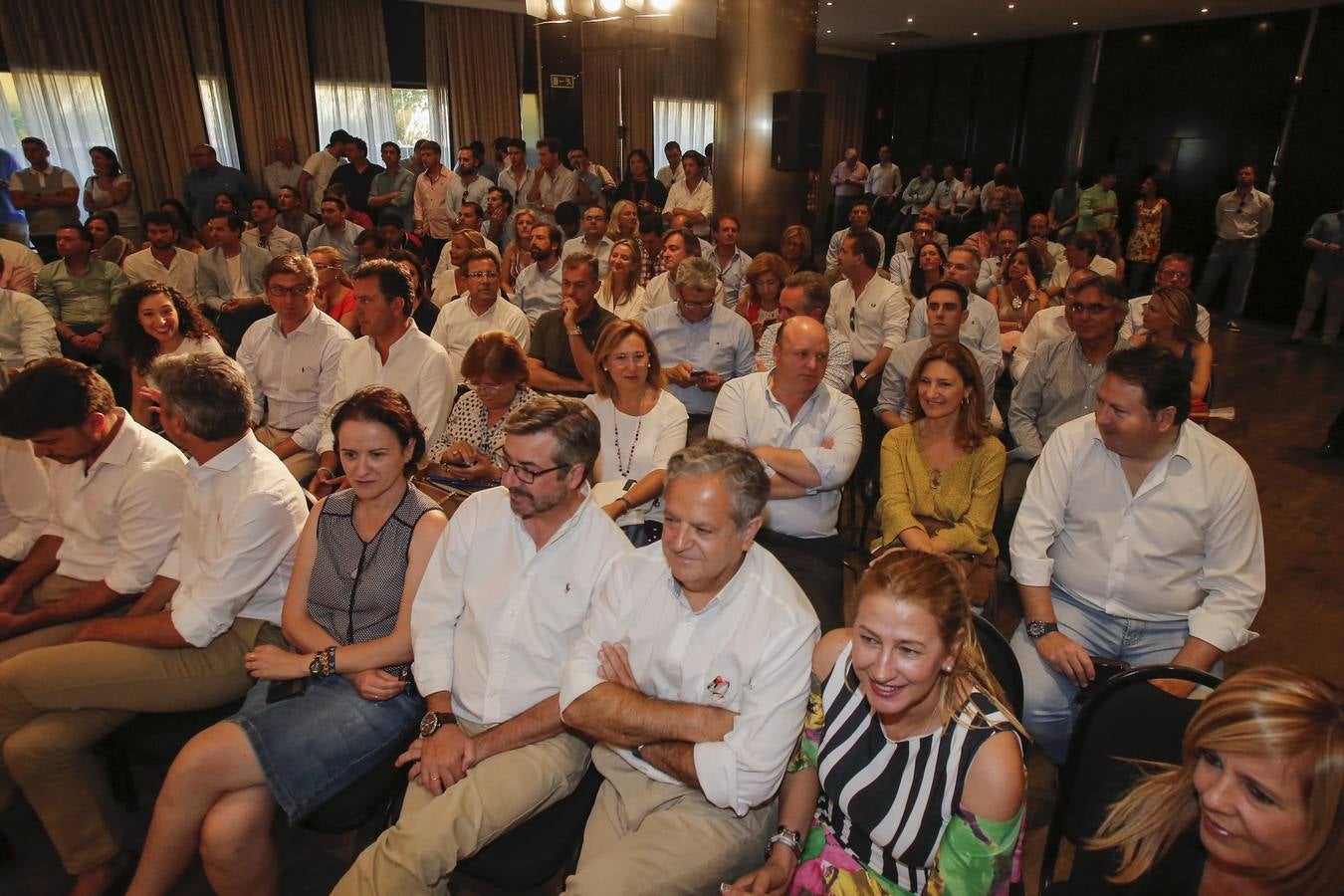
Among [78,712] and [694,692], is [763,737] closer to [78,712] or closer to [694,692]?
[694,692]

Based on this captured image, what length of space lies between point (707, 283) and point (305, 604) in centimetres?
265

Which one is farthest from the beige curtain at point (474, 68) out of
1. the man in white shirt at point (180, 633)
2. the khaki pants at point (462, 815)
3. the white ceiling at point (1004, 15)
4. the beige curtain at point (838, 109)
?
the khaki pants at point (462, 815)

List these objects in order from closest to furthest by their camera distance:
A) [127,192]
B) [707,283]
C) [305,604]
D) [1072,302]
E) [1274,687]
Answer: [1274,687] → [305,604] → [1072,302] → [707,283] → [127,192]

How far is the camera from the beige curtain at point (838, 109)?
16312 mm

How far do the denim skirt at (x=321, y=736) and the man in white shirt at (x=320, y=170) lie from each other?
29.8 feet

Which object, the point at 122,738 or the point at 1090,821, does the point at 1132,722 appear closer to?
the point at 1090,821

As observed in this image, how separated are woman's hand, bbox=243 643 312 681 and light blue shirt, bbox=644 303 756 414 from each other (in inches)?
99.8

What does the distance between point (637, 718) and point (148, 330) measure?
3.13m

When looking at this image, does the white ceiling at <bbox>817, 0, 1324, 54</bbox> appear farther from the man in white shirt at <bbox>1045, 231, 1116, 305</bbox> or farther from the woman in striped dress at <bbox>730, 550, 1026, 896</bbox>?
the woman in striped dress at <bbox>730, 550, 1026, 896</bbox>

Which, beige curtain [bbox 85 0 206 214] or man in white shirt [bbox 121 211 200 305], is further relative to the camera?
beige curtain [bbox 85 0 206 214]

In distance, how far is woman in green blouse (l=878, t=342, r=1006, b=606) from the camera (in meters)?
2.78

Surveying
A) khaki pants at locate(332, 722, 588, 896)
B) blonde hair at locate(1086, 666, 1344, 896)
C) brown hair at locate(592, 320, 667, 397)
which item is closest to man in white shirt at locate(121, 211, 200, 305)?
brown hair at locate(592, 320, 667, 397)

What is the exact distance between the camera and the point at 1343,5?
9.31m

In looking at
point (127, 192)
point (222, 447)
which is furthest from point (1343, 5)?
point (127, 192)
